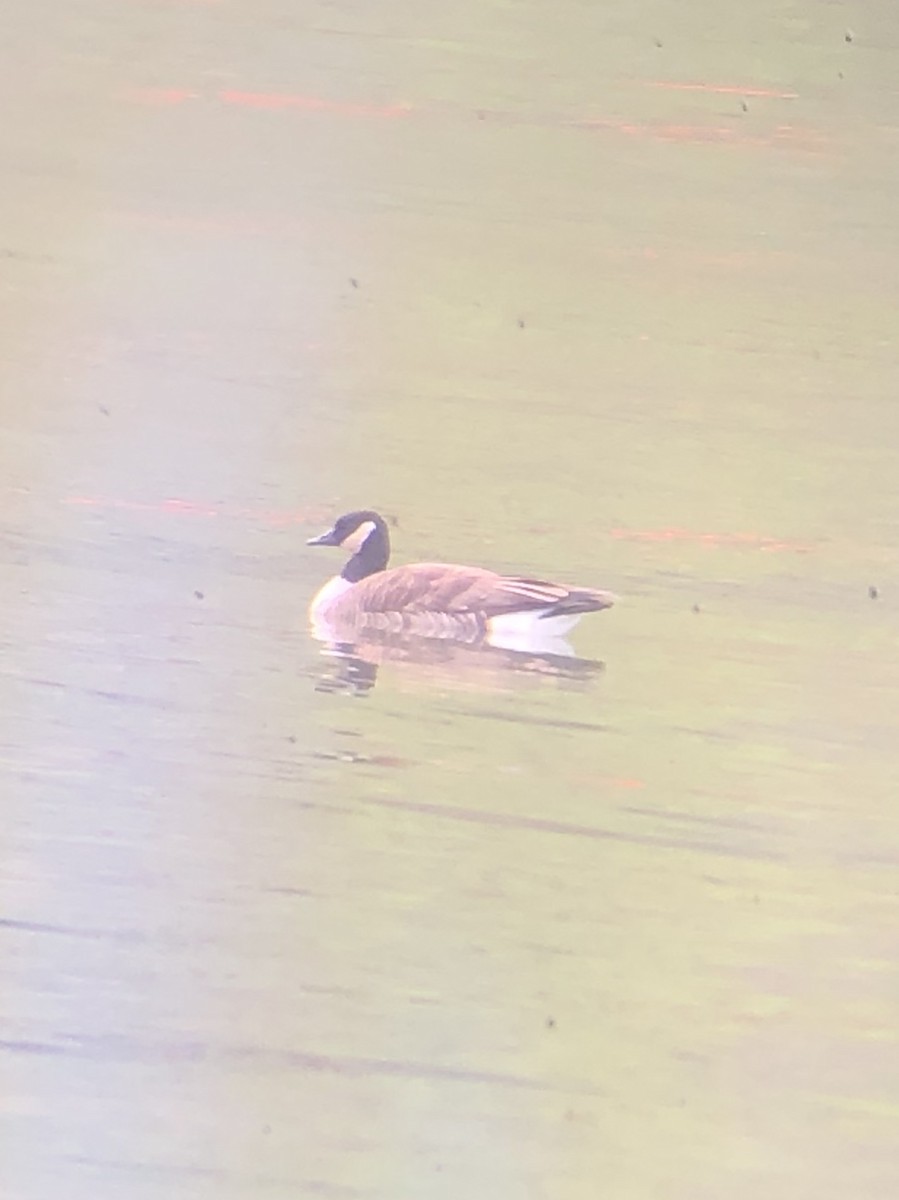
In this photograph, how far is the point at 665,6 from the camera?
3.25ft

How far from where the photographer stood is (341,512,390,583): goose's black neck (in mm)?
959

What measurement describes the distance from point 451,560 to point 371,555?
0.07 metres

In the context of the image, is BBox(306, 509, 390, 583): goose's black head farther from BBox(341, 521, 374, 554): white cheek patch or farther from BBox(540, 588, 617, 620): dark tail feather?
BBox(540, 588, 617, 620): dark tail feather

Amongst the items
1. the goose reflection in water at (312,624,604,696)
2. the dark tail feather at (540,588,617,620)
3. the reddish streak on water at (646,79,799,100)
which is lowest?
the goose reflection in water at (312,624,604,696)

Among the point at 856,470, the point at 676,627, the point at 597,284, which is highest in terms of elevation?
the point at 597,284

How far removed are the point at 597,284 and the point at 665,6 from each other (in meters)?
0.25

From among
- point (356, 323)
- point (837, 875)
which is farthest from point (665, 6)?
point (837, 875)

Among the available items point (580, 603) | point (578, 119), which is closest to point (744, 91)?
point (578, 119)

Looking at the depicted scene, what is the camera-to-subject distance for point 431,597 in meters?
0.96

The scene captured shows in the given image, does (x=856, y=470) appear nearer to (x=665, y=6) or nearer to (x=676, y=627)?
(x=676, y=627)

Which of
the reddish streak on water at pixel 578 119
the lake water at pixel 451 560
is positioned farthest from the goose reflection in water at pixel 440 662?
the reddish streak on water at pixel 578 119

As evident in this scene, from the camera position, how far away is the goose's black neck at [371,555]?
0.96 m

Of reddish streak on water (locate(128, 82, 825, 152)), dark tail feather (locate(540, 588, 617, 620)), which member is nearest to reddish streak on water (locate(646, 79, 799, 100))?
reddish streak on water (locate(128, 82, 825, 152))

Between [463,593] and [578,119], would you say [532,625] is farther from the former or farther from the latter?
[578,119]
